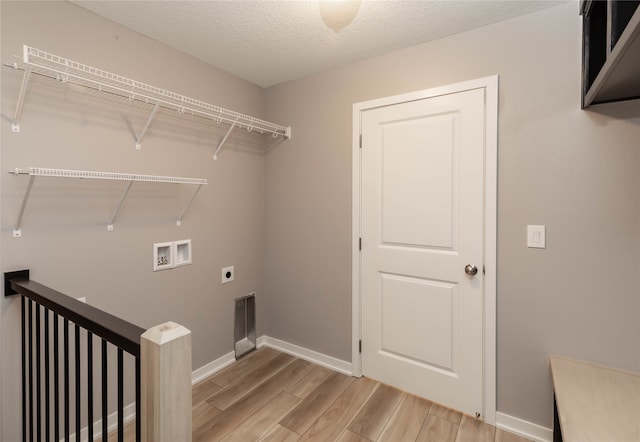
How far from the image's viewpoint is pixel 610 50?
118cm

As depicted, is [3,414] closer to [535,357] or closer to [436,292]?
[436,292]

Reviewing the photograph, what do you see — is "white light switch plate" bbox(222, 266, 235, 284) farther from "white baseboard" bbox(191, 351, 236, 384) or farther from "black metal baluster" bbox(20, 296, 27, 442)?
"black metal baluster" bbox(20, 296, 27, 442)

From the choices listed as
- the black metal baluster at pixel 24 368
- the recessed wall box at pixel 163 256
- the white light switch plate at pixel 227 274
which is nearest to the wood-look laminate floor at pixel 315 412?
the white light switch plate at pixel 227 274

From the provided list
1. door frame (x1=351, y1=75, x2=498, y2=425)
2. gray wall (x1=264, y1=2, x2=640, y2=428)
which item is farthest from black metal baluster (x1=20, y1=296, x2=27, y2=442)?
door frame (x1=351, y1=75, x2=498, y2=425)

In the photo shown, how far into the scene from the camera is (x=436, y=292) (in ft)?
6.90

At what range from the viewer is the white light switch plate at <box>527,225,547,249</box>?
177cm

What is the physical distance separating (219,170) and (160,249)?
29.0 inches

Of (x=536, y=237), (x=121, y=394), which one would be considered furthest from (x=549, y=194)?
(x=121, y=394)

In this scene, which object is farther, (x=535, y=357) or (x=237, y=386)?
(x=237, y=386)

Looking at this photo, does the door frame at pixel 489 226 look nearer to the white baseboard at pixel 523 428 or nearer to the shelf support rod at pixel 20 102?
the white baseboard at pixel 523 428

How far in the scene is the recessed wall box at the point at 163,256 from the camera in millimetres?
2094

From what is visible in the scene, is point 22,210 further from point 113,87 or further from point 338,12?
point 338,12

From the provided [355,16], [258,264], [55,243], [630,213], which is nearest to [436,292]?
[630,213]

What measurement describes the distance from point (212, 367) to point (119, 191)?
147cm
